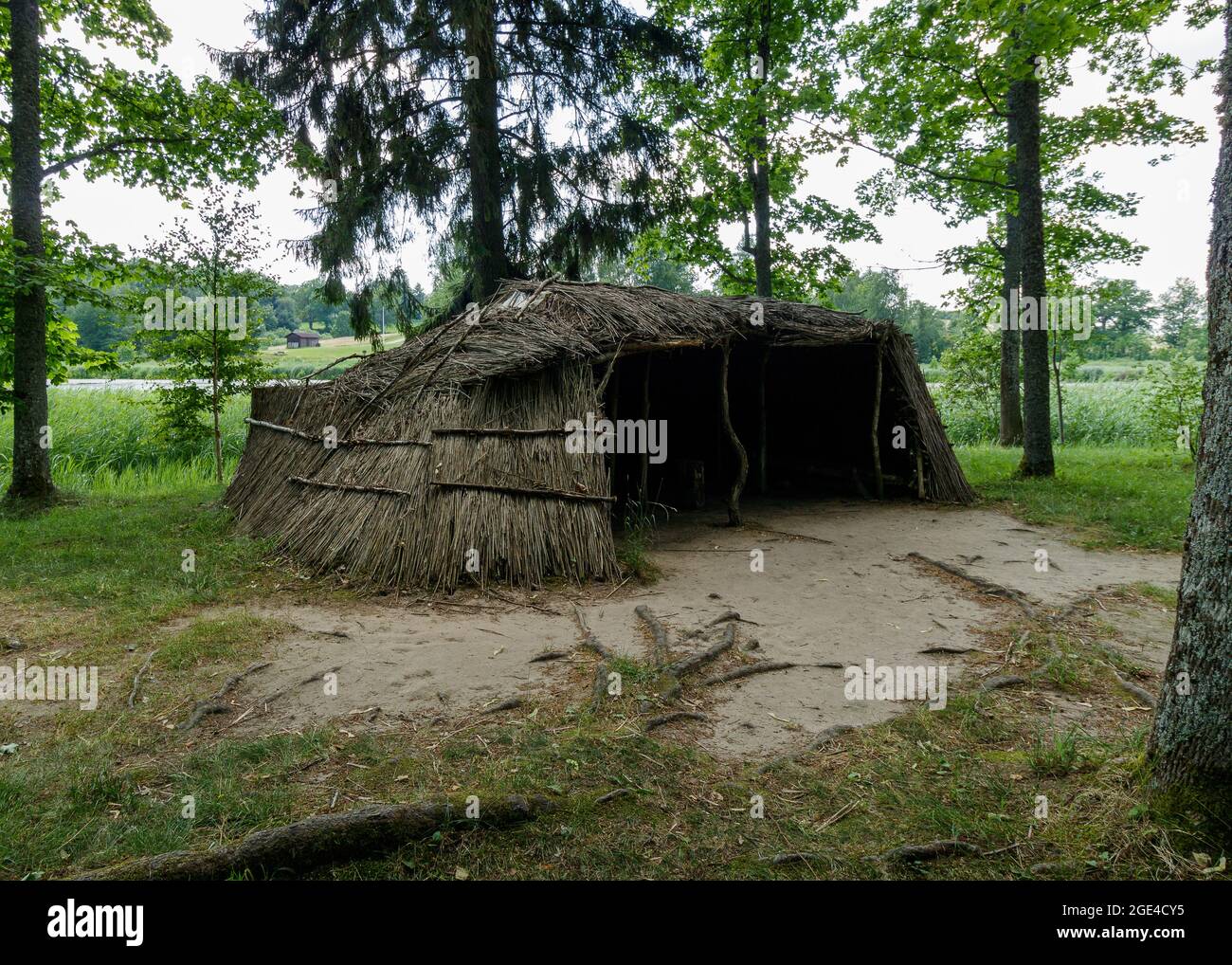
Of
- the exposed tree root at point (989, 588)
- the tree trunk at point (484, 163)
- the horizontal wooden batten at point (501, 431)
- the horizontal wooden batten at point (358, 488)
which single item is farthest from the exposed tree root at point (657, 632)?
the tree trunk at point (484, 163)

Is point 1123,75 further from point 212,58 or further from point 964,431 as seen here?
point 212,58

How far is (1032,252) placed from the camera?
32.8 feet

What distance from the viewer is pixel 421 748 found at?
3.40 meters

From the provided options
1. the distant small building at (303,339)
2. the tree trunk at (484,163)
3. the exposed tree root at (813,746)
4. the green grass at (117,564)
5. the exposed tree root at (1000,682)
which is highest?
the distant small building at (303,339)

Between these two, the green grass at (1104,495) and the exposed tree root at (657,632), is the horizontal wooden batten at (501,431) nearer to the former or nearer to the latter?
the exposed tree root at (657,632)

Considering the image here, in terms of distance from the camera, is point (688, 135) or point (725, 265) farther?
point (725, 265)

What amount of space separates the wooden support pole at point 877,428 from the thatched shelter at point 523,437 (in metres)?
0.03

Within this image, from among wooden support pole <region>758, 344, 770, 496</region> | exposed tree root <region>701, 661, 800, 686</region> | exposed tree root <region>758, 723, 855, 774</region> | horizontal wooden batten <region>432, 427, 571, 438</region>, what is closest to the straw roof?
horizontal wooden batten <region>432, 427, 571, 438</region>

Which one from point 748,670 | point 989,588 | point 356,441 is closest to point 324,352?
point 356,441

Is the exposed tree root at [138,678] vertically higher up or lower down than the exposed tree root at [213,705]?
higher up

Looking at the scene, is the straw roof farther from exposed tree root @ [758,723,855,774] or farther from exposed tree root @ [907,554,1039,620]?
exposed tree root @ [758,723,855,774]

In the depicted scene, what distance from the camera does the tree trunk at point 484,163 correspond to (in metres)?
11.1

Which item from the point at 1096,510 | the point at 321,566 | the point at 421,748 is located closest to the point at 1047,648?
the point at 421,748
